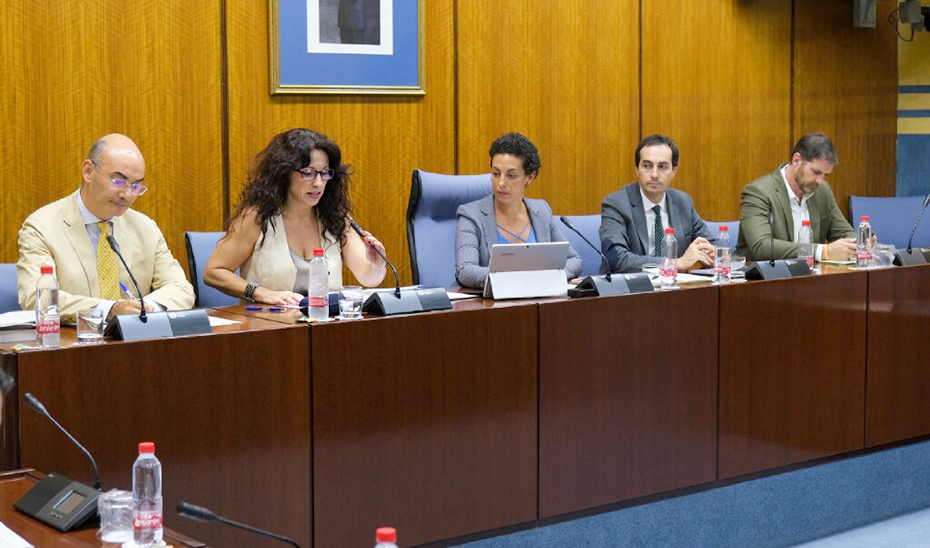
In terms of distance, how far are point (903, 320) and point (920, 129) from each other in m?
3.22

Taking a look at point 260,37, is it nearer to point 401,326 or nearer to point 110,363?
point 401,326

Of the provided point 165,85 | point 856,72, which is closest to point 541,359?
point 165,85

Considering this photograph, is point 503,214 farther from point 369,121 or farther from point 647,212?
point 369,121

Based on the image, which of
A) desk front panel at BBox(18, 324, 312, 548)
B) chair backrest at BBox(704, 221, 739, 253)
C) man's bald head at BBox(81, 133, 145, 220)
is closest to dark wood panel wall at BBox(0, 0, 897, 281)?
chair backrest at BBox(704, 221, 739, 253)

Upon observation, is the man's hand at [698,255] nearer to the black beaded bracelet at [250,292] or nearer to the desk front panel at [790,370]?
the desk front panel at [790,370]

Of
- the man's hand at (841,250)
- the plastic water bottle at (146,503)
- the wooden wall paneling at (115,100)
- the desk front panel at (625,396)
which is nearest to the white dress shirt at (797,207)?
the man's hand at (841,250)

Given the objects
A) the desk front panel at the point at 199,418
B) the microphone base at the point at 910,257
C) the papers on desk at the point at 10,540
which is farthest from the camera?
the microphone base at the point at 910,257

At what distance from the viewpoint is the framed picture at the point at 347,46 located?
4.59 metres

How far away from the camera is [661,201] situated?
4266mm

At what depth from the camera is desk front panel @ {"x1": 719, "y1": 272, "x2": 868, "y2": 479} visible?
11.1ft

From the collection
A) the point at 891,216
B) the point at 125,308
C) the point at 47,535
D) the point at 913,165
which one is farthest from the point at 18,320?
the point at 913,165

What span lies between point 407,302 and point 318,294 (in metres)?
0.23

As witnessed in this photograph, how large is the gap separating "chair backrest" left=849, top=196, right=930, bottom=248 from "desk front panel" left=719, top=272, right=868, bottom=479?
2.80 metres

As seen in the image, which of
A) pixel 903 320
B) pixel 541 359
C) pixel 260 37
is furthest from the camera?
pixel 260 37
